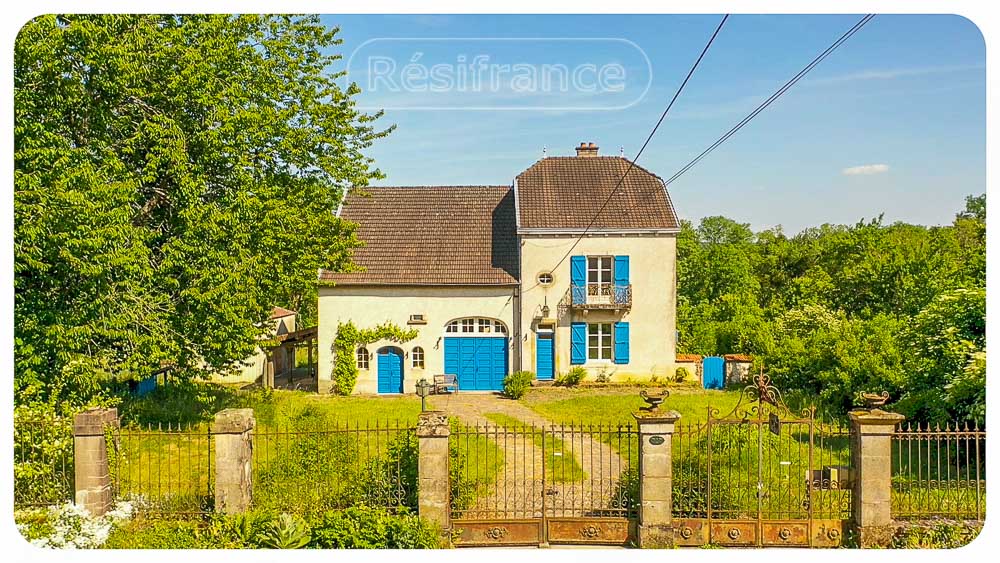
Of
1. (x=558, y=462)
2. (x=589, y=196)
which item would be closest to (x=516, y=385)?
(x=589, y=196)

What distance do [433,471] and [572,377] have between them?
499 inches

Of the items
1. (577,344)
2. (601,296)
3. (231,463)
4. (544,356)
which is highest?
(601,296)

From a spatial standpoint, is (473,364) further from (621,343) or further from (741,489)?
(741,489)

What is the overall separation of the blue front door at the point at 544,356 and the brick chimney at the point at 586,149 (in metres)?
6.46

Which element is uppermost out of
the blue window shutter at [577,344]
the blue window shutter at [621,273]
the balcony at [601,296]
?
the blue window shutter at [621,273]

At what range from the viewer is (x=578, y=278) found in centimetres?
2133

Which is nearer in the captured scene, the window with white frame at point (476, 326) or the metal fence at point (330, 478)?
the metal fence at point (330, 478)

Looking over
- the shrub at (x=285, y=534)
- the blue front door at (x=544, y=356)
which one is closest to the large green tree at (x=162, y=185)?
the shrub at (x=285, y=534)

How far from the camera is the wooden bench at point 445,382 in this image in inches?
816

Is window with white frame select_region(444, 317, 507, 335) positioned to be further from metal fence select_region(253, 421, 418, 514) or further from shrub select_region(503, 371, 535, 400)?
metal fence select_region(253, 421, 418, 514)

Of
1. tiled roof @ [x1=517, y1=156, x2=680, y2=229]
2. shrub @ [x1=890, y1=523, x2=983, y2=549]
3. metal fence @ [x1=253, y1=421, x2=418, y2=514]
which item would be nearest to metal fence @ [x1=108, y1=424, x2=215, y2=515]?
metal fence @ [x1=253, y1=421, x2=418, y2=514]

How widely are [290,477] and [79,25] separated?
A: 777 cm

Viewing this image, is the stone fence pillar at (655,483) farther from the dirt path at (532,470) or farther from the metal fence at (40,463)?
the metal fence at (40,463)

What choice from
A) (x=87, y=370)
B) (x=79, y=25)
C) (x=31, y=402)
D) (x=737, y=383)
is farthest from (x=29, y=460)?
(x=737, y=383)
